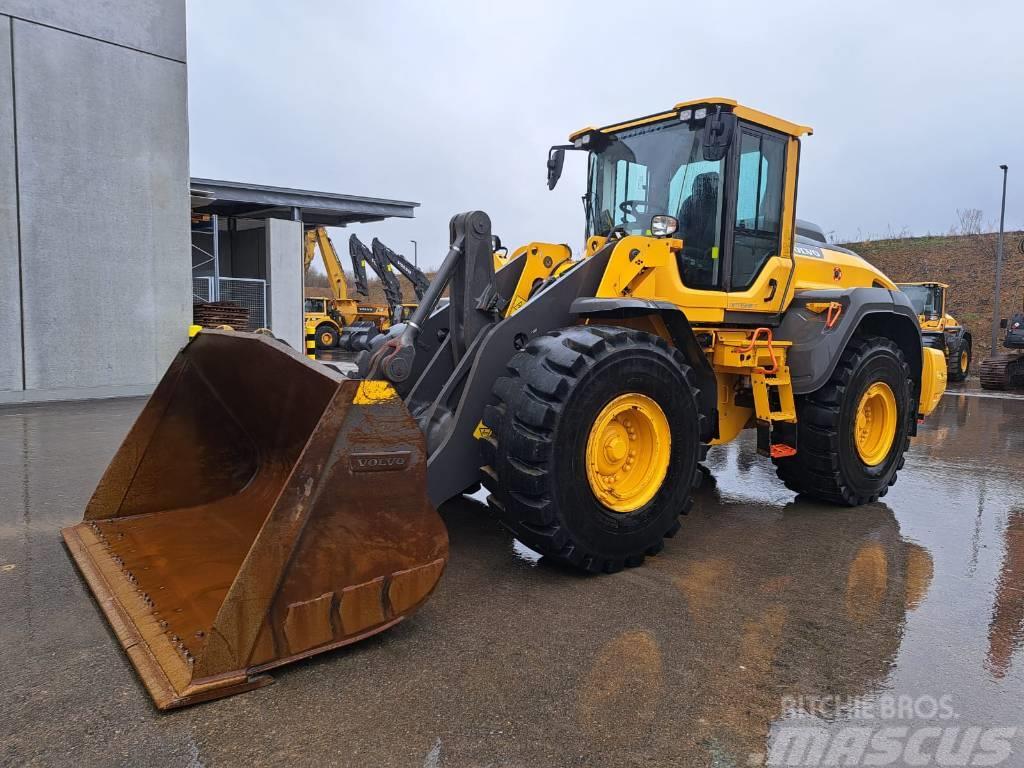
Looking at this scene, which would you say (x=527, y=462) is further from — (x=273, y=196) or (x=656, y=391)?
(x=273, y=196)

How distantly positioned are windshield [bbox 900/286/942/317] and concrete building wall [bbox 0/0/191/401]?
17.1 meters

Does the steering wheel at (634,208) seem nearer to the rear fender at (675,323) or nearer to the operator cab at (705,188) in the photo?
the operator cab at (705,188)

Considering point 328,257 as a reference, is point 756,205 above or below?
below

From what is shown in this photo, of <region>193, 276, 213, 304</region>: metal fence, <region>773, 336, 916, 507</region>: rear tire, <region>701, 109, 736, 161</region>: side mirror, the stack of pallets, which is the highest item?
<region>701, 109, 736, 161</region>: side mirror

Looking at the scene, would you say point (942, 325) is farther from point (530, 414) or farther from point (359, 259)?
point (359, 259)

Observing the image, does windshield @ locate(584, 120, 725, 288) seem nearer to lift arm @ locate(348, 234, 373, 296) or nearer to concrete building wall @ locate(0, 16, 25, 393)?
concrete building wall @ locate(0, 16, 25, 393)

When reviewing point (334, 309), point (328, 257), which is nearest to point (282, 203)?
point (328, 257)

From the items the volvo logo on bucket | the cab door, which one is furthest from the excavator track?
the volvo logo on bucket

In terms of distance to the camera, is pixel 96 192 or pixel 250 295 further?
pixel 250 295

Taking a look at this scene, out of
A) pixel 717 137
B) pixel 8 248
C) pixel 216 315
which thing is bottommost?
pixel 216 315

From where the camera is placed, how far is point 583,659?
284cm

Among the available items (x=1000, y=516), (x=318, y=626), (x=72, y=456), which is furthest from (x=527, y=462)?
(x=72, y=456)

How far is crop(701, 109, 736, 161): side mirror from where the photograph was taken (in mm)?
4170

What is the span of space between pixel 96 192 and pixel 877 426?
1032 centimetres
